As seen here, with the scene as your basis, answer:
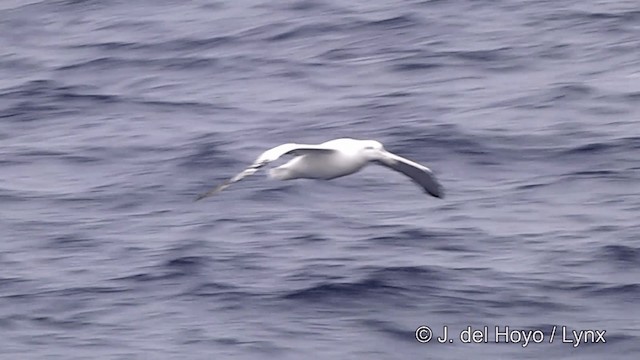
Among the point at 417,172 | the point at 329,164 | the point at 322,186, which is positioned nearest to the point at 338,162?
the point at 329,164

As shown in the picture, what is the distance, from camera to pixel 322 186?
1570cm

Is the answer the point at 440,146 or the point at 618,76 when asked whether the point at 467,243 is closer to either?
the point at 440,146

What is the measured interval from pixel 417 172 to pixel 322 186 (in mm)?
2493

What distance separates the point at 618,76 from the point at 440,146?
2747 millimetres

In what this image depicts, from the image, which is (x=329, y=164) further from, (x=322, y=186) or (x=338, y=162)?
(x=322, y=186)

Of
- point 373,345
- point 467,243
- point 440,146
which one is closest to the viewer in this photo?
point 373,345

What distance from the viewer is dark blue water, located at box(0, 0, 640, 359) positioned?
42.8 feet

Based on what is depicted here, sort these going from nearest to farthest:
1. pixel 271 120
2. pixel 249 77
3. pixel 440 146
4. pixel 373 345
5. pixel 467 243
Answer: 1. pixel 373 345
2. pixel 467 243
3. pixel 440 146
4. pixel 271 120
5. pixel 249 77

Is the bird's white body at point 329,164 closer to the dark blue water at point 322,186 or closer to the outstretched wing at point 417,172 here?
the outstretched wing at point 417,172

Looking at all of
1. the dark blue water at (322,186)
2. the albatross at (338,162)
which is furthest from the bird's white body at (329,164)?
the dark blue water at (322,186)

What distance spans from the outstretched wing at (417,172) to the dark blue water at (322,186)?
2.15 feet

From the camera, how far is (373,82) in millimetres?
18609

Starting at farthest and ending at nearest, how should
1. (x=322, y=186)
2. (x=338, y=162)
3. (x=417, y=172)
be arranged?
1. (x=322, y=186)
2. (x=417, y=172)
3. (x=338, y=162)

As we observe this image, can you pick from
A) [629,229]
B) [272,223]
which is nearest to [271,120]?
[272,223]
